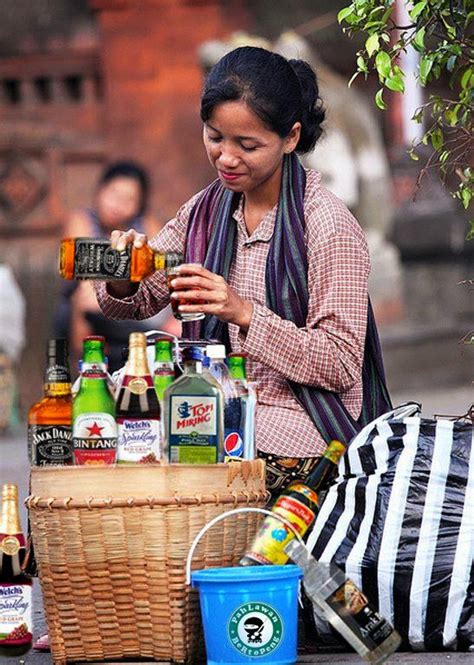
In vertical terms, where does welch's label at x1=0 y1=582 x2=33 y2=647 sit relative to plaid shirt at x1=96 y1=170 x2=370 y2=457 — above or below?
below

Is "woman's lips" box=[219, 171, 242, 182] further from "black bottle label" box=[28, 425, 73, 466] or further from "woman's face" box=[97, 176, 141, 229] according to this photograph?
"woman's face" box=[97, 176, 141, 229]

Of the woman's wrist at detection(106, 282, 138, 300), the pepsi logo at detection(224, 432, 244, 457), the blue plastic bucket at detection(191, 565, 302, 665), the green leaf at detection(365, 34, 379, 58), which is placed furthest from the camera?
the woman's wrist at detection(106, 282, 138, 300)

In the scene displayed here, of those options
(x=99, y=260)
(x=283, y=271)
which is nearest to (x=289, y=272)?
(x=283, y=271)

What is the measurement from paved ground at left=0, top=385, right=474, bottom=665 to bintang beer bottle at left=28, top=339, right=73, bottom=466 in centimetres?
61

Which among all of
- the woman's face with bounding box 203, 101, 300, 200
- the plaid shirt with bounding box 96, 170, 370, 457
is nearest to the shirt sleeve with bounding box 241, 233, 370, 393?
the plaid shirt with bounding box 96, 170, 370, 457

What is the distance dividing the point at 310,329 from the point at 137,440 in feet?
2.26

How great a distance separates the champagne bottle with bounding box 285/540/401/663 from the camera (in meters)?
3.69

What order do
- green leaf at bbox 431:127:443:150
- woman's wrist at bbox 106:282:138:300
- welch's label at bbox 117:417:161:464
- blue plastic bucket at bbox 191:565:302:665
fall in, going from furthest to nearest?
green leaf at bbox 431:127:443:150 < woman's wrist at bbox 106:282:138:300 < welch's label at bbox 117:417:161:464 < blue plastic bucket at bbox 191:565:302:665

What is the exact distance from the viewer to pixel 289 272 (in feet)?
14.3

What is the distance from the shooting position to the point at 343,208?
4.42 meters

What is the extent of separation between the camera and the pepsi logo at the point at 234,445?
3926 mm

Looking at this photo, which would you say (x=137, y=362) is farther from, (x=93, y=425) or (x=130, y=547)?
(x=130, y=547)

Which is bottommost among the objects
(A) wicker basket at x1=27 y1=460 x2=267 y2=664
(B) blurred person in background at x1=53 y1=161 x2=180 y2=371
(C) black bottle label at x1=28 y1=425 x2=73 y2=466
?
(A) wicker basket at x1=27 y1=460 x2=267 y2=664

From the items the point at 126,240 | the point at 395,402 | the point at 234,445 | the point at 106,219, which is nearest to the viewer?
the point at 234,445
